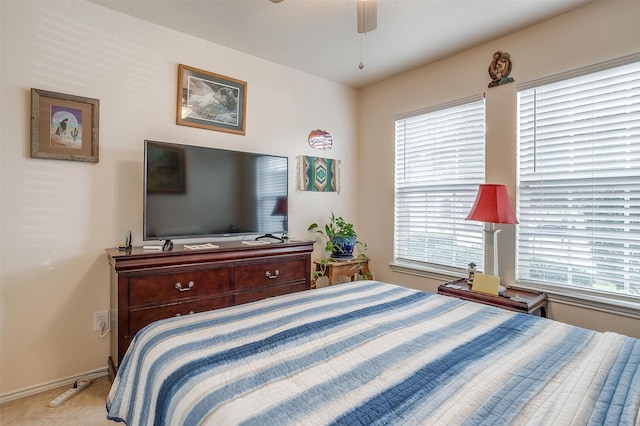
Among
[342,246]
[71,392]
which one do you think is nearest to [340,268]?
[342,246]

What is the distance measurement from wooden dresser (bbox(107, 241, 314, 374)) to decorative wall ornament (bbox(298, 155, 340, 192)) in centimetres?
88

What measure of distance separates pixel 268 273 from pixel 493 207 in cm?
182

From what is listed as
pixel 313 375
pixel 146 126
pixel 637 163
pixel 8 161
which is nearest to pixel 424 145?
pixel 637 163

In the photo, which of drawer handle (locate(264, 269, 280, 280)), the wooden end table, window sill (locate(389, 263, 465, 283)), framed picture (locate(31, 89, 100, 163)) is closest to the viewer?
framed picture (locate(31, 89, 100, 163))

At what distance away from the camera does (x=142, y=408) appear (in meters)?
1.07

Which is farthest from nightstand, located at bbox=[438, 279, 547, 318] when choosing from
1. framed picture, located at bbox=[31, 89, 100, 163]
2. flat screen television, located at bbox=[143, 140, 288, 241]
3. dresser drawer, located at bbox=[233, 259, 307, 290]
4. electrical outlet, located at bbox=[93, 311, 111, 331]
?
framed picture, located at bbox=[31, 89, 100, 163]

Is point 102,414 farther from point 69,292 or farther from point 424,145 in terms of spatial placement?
point 424,145

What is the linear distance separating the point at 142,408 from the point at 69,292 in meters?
1.60

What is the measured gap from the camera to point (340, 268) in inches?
131

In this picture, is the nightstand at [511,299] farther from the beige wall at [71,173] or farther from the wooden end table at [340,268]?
the beige wall at [71,173]

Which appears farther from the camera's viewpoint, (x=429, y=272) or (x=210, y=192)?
(x=429, y=272)

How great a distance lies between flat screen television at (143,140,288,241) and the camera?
228cm

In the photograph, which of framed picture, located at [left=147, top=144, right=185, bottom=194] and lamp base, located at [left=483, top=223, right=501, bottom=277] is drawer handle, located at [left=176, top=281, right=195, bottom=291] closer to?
framed picture, located at [left=147, top=144, right=185, bottom=194]

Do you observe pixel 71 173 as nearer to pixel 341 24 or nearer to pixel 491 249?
pixel 341 24
